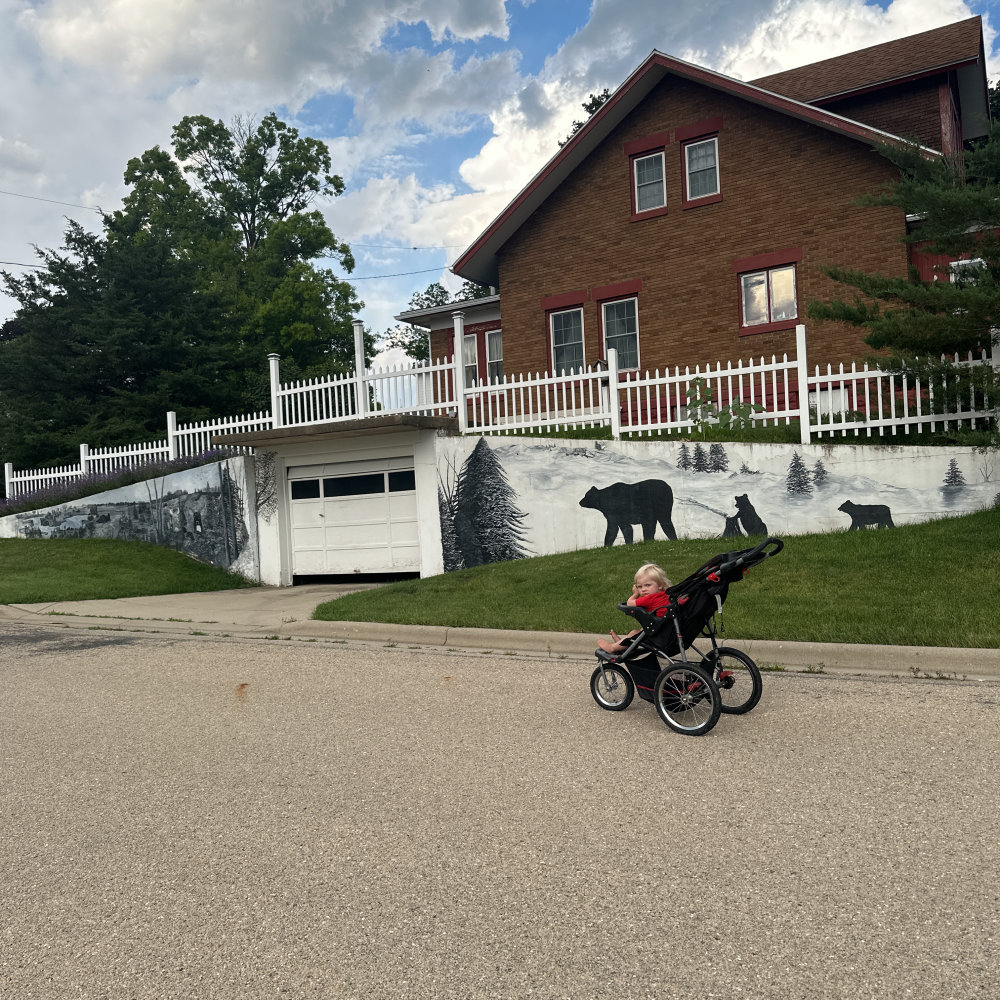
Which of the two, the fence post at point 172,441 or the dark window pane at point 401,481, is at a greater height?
the fence post at point 172,441

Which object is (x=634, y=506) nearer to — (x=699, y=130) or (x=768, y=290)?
(x=768, y=290)

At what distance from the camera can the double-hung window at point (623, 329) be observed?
19.7 meters

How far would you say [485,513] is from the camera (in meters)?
14.4

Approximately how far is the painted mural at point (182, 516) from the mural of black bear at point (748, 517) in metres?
9.46

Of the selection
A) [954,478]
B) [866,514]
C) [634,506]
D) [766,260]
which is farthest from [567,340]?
[954,478]

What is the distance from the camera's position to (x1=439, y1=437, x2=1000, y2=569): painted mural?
1109 cm

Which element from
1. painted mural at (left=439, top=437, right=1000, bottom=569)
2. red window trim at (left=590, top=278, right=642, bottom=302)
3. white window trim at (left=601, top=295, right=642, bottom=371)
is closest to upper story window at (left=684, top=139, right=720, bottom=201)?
red window trim at (left=590, top=278, right=642, bottom=302)

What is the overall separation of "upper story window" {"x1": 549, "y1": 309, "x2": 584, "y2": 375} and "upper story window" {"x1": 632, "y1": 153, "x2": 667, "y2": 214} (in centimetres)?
271

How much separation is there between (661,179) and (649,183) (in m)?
0.28

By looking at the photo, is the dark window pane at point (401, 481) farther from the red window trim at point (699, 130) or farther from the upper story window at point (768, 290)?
the red window trim at point (699, 130)

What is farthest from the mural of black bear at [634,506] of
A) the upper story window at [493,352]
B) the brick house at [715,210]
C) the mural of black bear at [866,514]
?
the upper story window at [493,352]

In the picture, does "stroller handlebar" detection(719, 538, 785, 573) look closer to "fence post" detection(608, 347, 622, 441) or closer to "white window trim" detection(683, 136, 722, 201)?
"fence post" detection(608, 347, 622, 441)

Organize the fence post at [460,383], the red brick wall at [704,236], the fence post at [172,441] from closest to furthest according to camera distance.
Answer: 1. the fence post at [460,383]
2. the red brick wall at [704,236]
3. the fence post at [172,441]

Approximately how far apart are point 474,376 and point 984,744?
20.0 metres
